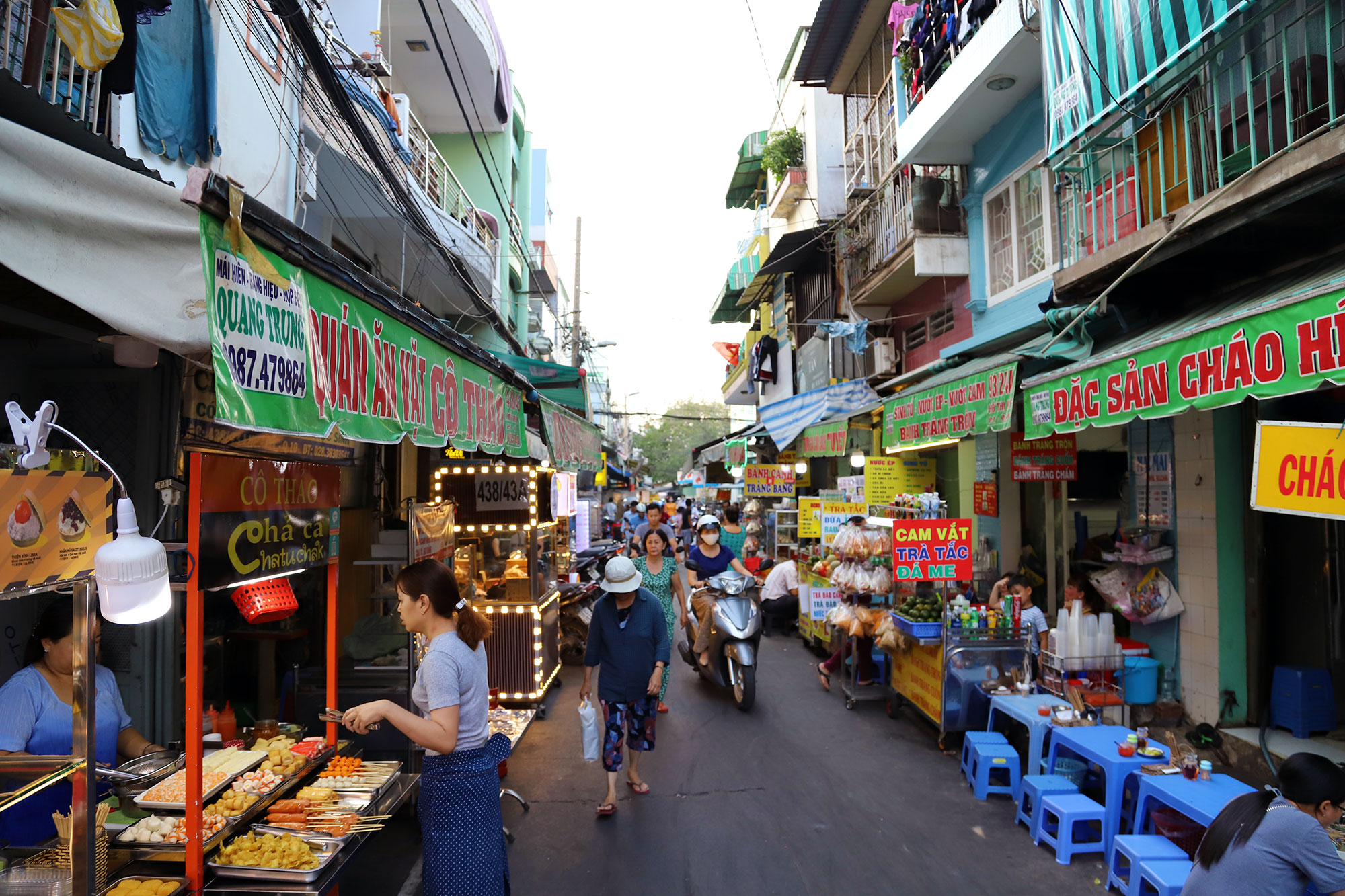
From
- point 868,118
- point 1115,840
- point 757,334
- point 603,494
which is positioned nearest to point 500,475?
point 1115,840

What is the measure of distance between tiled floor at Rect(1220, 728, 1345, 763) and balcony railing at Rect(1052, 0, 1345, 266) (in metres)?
4.46

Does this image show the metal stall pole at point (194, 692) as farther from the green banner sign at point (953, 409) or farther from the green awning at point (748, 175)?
the green awning at point (748, 175)

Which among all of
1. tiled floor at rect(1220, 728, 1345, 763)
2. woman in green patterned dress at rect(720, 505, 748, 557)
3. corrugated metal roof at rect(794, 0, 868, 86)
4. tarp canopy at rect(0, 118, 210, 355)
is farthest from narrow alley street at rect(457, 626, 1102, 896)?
corrugated metal roof at rect(794, 0, 868, 86)

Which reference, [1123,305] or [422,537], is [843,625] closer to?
[1123,305]

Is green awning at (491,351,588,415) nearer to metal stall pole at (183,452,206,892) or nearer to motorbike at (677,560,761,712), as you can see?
motorbike at (677,560,761,712)

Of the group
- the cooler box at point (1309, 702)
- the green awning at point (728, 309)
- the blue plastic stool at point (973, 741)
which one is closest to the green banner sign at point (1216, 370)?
the blue plastic stool at point (973, 741)

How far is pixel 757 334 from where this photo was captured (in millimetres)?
26562

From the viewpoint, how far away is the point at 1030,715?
590cm

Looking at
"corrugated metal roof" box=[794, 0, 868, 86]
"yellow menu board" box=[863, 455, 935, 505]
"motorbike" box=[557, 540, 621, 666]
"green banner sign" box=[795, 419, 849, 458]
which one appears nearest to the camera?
"yellow menu board" box=[863, 455, 935, 505]

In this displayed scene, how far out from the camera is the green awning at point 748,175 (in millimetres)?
24094

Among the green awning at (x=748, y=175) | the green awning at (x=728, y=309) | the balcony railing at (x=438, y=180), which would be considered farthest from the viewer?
the green awning at (x=728, y=309)

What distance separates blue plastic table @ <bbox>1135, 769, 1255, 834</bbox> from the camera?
4105 millimetres

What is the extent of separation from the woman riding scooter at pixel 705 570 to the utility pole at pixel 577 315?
13.4 meters

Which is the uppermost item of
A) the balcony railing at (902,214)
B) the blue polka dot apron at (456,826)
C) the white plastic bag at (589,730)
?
the balcony railing at (902,214)
